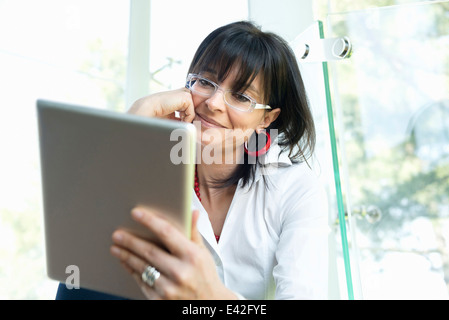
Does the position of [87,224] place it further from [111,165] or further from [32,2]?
[32,2]

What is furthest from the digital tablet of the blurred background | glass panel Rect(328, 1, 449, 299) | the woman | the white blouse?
glass panel Rect(328, 1, 449, 299)

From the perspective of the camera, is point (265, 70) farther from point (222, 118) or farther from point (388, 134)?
point (388, 134)

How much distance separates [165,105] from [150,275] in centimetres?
66

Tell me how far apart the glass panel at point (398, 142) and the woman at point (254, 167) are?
0.40m

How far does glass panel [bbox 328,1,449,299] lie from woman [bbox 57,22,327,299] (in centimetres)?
40

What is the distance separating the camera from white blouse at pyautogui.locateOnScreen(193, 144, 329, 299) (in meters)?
1.11

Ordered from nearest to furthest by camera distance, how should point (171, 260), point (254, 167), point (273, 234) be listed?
point (171, 260)
point (273, 234)
point (254, 167)

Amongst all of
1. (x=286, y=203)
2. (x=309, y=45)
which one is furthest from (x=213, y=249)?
(x=309, y=45)

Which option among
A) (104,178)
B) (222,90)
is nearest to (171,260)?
(104,178)

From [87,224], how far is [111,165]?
15 cm

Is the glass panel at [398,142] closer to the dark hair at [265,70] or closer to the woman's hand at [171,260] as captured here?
the dark hair at [265,70]

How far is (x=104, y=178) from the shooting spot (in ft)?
2.48

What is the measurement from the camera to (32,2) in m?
2.56

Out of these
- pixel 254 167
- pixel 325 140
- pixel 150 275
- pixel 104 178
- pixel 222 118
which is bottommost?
pixel 150 275
